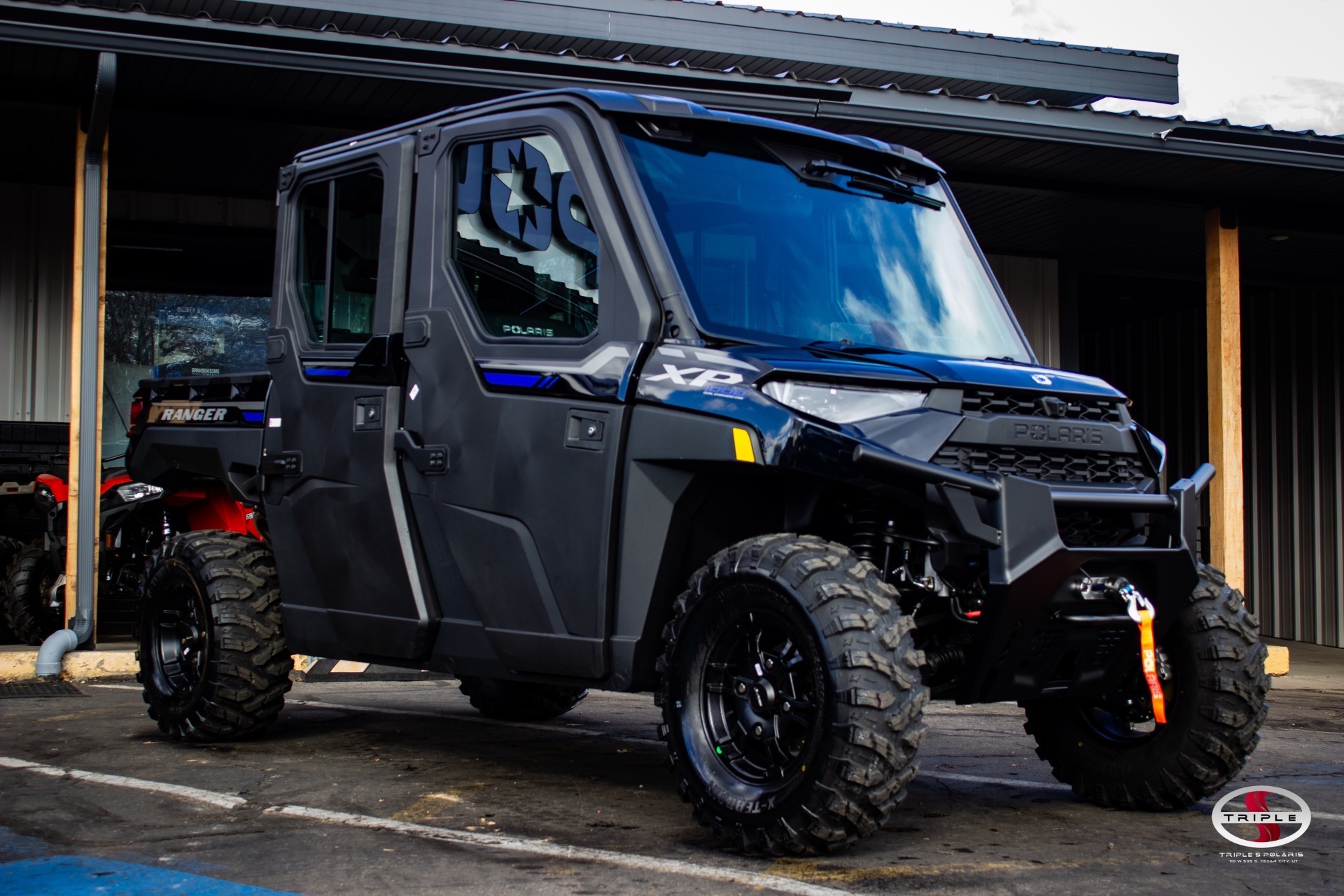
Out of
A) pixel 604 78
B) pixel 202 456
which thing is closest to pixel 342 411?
pixel 202 456

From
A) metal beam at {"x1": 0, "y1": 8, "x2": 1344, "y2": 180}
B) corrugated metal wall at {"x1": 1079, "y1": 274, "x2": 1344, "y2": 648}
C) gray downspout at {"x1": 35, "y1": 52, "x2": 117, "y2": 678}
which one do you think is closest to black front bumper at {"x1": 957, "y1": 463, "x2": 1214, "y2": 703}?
metal beam at {"x1": 0, "y1": 8, "x2": 1344, "y2": 180}

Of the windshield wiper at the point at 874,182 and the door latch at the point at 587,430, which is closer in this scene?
the door latch at the point at 587,430

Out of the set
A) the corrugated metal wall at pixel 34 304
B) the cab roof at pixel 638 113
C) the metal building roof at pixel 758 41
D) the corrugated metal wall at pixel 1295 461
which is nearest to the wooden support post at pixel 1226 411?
the metal building roof at pixel 758 41

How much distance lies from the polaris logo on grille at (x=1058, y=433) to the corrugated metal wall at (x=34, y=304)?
11.4 meters

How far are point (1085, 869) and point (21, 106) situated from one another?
998 cm

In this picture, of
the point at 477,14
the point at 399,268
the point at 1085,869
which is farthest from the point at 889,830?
the point at 477,14

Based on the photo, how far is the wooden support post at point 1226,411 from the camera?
40.5ft

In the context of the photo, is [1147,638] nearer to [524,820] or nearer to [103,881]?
[524,820]

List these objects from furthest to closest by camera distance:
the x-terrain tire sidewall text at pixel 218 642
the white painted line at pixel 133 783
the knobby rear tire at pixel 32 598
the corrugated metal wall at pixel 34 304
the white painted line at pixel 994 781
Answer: the corrugated metal wall at pixel 34 304, the knobby rear tire at pixel 32 598, the x-terrain tire sidewall text at pixel 218 642, the white painted line at pixel 994 781, the white painted line at pixel 133 783

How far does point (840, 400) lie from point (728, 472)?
48 centimetres

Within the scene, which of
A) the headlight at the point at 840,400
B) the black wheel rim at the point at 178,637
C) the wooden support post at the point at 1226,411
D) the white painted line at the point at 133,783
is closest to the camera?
the headlight at the point at 840,400

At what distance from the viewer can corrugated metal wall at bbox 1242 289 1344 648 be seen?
18.6 meters

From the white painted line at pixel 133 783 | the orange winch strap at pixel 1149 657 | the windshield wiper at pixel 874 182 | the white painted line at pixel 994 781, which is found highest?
the windshield wiper at pixel 874 182

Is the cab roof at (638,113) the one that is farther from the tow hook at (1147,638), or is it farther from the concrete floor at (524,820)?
the concrete floor at (524,820)
